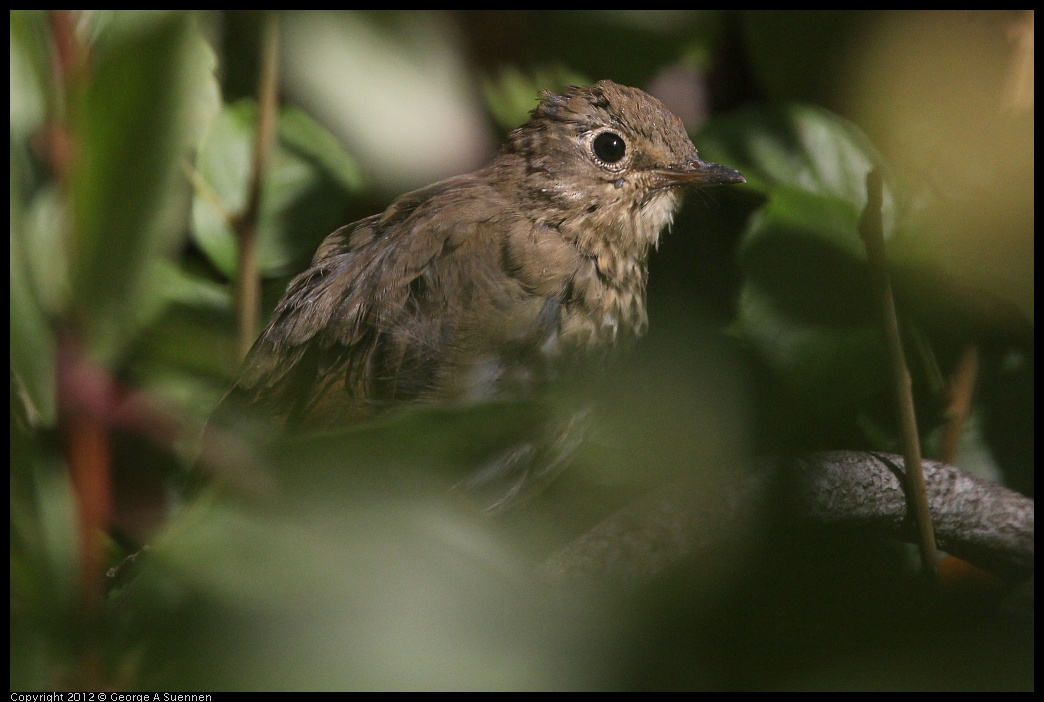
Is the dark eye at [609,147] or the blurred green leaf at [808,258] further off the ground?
the dark eye at [609,147]

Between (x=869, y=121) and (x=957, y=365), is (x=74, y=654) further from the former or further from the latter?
(x=869, y=121)

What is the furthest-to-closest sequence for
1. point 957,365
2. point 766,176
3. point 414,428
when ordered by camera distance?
point 766,176 → point 957,365 → point 414,428

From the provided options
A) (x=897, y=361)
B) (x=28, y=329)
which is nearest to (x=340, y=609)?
(x=28, y=329)

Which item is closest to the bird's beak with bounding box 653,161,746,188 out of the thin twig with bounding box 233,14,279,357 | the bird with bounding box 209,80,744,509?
the bird with bounding box 209,80,744,509

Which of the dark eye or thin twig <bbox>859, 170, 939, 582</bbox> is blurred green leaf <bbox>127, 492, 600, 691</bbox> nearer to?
thin twig <bbox>859, 170, 939, 582</bbox>

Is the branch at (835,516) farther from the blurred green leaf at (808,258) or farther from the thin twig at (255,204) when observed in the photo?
the thin twig at (255,204)

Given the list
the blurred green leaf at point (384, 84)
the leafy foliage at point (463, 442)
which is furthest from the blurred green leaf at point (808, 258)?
the blurred green leaf at point (384, 84)

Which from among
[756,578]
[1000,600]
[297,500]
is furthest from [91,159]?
[1000,600]
